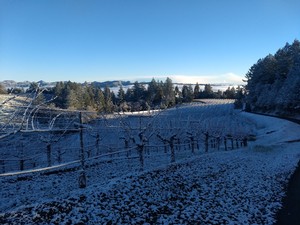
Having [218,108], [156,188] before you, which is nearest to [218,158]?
[156,188]

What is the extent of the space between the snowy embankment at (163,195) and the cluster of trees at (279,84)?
28.6m

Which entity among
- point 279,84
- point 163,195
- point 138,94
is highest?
point 279,84

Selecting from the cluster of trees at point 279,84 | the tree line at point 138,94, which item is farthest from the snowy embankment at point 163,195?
the tree line at point 138,94

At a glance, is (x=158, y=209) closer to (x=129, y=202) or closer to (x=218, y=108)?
(x=129, y=202)

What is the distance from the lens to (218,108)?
316 ft

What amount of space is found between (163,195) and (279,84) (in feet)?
189

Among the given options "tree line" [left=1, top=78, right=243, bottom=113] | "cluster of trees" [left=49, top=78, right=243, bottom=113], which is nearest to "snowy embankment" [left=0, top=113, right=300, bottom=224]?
"tree line" [left=1, top=78, right=243, bottom=113]

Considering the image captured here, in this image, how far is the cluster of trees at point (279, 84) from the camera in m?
46.2

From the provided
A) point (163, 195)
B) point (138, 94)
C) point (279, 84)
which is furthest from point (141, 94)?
point (163, 195)

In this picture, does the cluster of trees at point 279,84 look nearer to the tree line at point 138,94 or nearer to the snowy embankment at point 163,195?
the snowy embankment at point 163,195

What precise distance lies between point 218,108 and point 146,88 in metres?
40.4

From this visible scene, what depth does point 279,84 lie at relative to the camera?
196 feet

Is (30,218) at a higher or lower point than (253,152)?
higher

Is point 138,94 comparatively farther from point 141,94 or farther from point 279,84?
point 279,84
